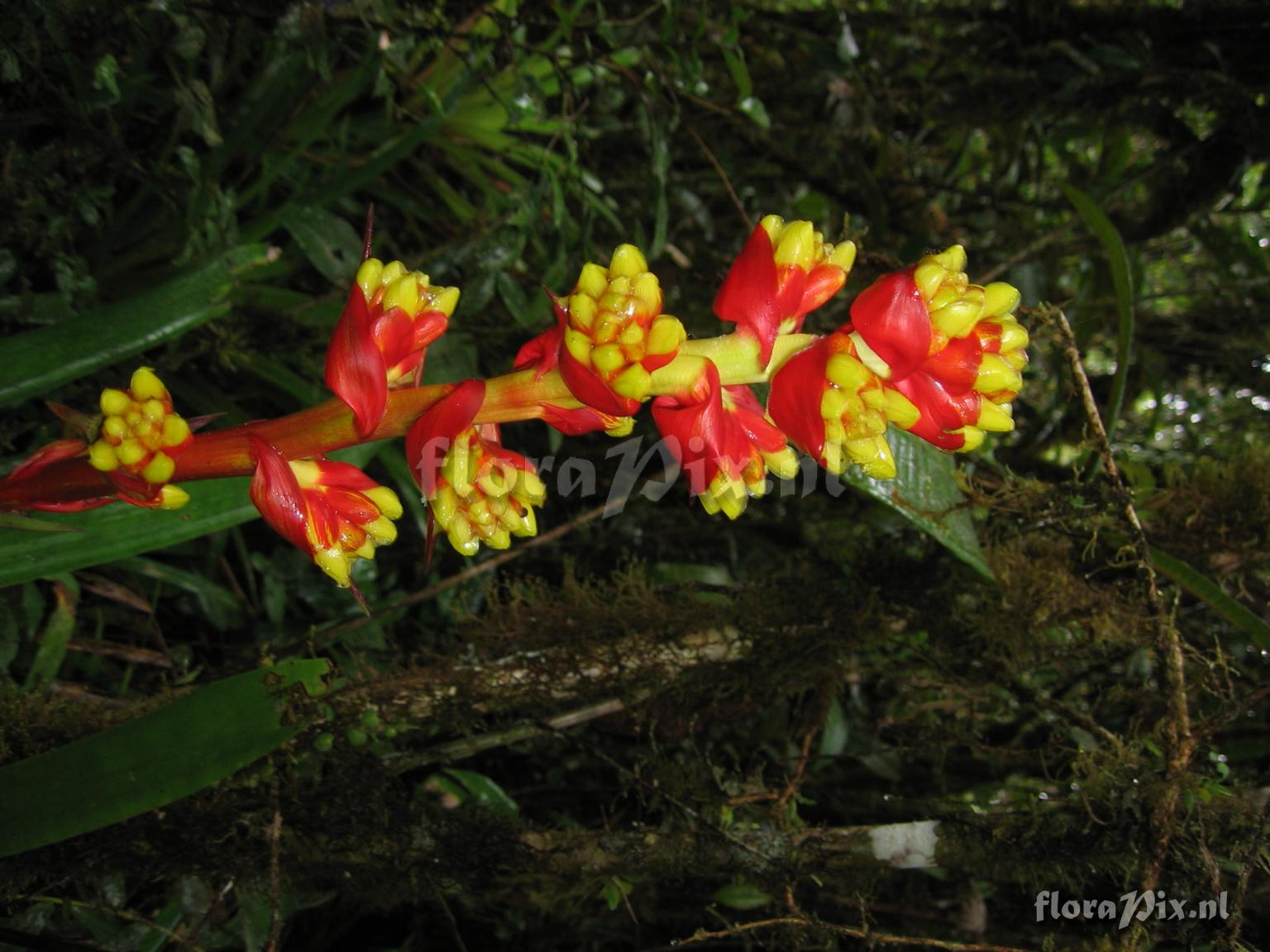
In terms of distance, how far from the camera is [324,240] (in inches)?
63.2

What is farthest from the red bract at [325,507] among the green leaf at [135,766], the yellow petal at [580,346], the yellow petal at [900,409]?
the yellow petal at [900,409]

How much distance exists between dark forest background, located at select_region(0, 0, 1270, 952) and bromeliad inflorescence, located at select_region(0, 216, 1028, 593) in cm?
42

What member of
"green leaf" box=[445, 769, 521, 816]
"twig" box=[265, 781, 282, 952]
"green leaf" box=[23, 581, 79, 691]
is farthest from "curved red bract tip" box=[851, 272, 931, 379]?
"green leaf" box=[23, 581, 79, 691]

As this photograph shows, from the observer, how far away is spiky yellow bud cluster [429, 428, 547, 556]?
2.63 feet

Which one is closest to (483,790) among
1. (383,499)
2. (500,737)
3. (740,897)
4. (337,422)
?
(500,737)

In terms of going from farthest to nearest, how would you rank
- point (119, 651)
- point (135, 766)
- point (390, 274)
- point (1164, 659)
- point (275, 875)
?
→ 1. point (119, 651)
2. point (1164, 659)
3. point (275, 875)
4. point (135, 766)
5. point (390, 274)

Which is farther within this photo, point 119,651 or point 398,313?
point 119,651

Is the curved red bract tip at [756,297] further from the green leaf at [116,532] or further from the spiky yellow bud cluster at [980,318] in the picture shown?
the green leaf at [116,532]

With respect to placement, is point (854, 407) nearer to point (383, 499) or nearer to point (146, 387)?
point (383, 499)

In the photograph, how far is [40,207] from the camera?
1.41 metres

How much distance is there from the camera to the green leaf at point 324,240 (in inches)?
62.6

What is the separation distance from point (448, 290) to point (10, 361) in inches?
25.9

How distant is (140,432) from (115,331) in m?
0.51

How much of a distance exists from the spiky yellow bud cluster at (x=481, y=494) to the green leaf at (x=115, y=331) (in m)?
0.65
